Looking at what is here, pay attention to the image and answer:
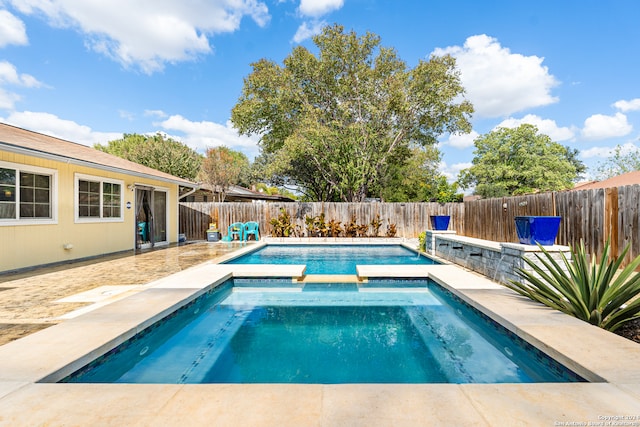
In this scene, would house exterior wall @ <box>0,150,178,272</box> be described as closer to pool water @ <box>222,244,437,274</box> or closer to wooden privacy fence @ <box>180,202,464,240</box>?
pool water @ <box>222,244,437,274</box>

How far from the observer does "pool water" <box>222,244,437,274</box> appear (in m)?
8.61

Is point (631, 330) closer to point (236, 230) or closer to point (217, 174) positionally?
point (236, 230)

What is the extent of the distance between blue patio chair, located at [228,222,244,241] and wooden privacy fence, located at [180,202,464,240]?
592mm

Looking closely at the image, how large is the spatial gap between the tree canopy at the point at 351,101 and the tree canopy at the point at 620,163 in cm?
2494

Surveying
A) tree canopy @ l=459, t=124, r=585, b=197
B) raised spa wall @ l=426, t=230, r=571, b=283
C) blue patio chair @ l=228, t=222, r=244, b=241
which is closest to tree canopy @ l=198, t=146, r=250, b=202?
blue patio chair @ l=228, t=222, r=244, b=241

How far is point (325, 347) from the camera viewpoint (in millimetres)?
3461

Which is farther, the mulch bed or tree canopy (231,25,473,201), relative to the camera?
tree canopy (231,25,473,201)

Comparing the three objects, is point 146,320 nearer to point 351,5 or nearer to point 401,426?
point 401,426

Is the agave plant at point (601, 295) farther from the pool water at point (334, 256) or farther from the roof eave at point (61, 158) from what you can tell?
the roof eave at point (61, 158)

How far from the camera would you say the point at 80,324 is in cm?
326

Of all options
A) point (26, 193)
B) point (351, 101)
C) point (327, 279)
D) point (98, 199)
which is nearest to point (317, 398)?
point (327, 279)

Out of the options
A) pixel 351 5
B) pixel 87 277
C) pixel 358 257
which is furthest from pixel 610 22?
pixel 87 277

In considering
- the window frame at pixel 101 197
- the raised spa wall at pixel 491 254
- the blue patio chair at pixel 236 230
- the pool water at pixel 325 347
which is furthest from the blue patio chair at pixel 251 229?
the pool water at pixel 325 347

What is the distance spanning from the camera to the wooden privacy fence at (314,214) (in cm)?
1477
